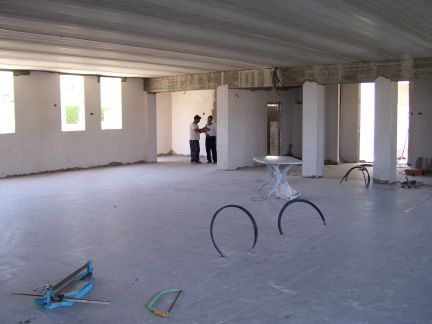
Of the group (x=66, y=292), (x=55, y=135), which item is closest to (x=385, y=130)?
(x=55, y=135)

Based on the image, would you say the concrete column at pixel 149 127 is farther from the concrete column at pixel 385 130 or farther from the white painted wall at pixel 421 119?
the white painted wall at pixel 421 119

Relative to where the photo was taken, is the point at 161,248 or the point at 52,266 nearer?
the point at 52,266

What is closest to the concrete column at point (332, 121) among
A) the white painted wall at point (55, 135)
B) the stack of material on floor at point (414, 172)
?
the stack of material on floor at point (414, 172)

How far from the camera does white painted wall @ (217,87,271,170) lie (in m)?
14.3

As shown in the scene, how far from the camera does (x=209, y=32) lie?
745cm

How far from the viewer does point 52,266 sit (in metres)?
5.45

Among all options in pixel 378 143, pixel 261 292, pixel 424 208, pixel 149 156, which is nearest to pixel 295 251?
pixel 261 292

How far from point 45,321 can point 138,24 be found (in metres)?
4.27

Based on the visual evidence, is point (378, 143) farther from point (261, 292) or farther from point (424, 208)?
point (261, 292)

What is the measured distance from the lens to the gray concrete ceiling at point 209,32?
581cm

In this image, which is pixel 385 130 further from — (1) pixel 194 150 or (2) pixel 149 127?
(2) pixel 149 127

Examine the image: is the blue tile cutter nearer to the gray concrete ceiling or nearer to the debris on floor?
the debris on floor

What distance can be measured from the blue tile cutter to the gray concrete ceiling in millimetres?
3038

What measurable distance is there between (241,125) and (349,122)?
3675 mm
